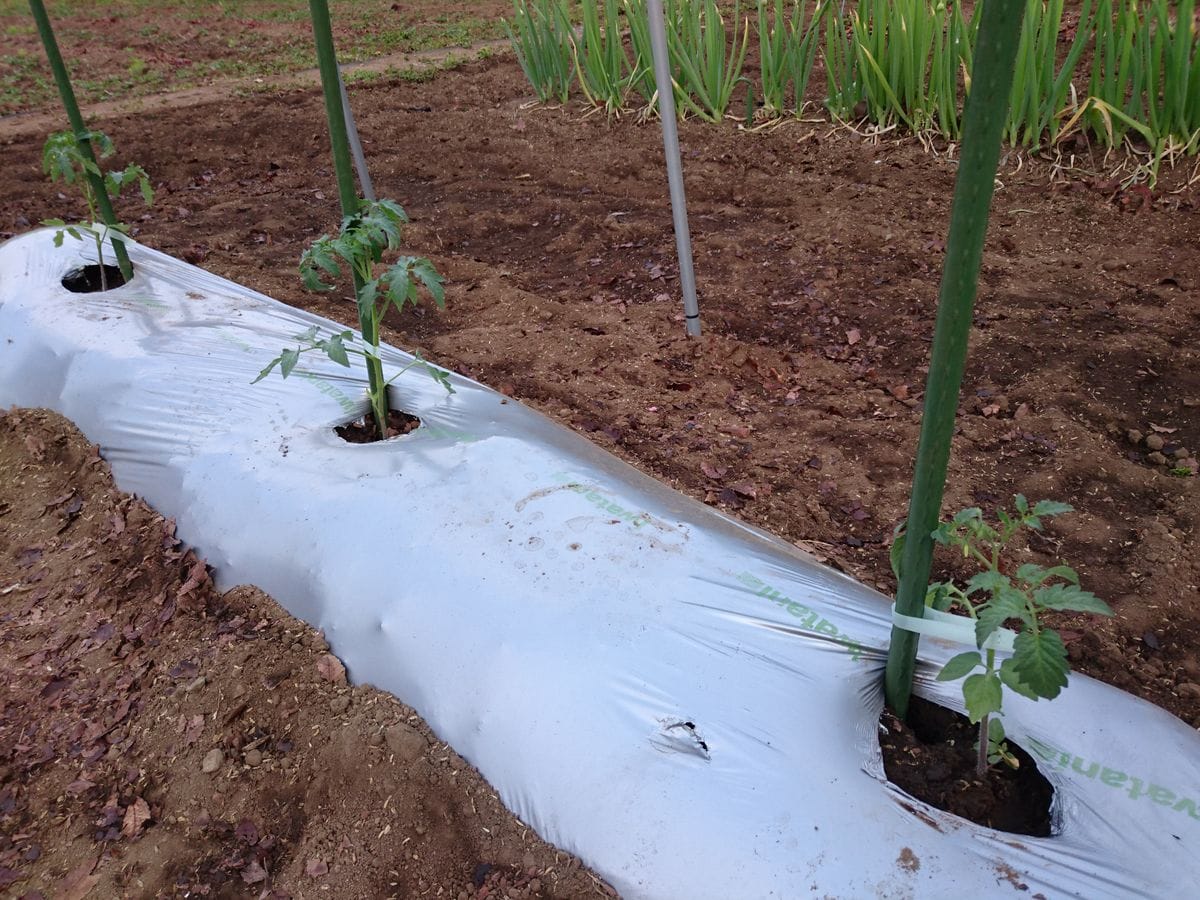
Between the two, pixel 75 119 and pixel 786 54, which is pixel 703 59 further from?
pixel 75 119

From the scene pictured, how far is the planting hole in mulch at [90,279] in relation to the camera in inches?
98.8

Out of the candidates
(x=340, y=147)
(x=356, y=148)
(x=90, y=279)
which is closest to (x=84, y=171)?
(x=90, y=279)

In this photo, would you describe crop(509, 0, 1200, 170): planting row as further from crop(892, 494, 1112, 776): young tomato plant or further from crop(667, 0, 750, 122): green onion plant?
crop(892, 494, 1112, 776): young tomato plant

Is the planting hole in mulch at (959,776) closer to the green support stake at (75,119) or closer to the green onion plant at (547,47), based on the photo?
the green support stake at (75,119)

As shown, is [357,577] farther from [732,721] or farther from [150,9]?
[150,9]

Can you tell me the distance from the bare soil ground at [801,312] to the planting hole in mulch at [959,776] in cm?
48

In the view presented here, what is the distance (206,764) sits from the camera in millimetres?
1416

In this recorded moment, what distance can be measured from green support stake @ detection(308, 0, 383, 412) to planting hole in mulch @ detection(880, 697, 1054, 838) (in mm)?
1190

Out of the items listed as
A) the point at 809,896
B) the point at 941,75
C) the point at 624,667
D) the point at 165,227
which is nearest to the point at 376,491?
the point at 624,667

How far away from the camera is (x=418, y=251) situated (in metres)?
3.32

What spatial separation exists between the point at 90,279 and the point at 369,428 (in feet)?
4.35

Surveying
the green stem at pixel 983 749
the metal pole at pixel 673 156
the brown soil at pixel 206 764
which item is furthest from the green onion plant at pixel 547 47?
the green stem at pixel 983 749

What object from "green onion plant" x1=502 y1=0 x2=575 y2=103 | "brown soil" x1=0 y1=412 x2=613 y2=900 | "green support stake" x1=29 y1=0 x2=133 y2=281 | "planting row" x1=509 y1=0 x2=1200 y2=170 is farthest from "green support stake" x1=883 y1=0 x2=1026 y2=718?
"green onion plant" x1=502 y1=0 x2=575 y2=103

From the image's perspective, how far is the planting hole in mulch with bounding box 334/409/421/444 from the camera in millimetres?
1835
